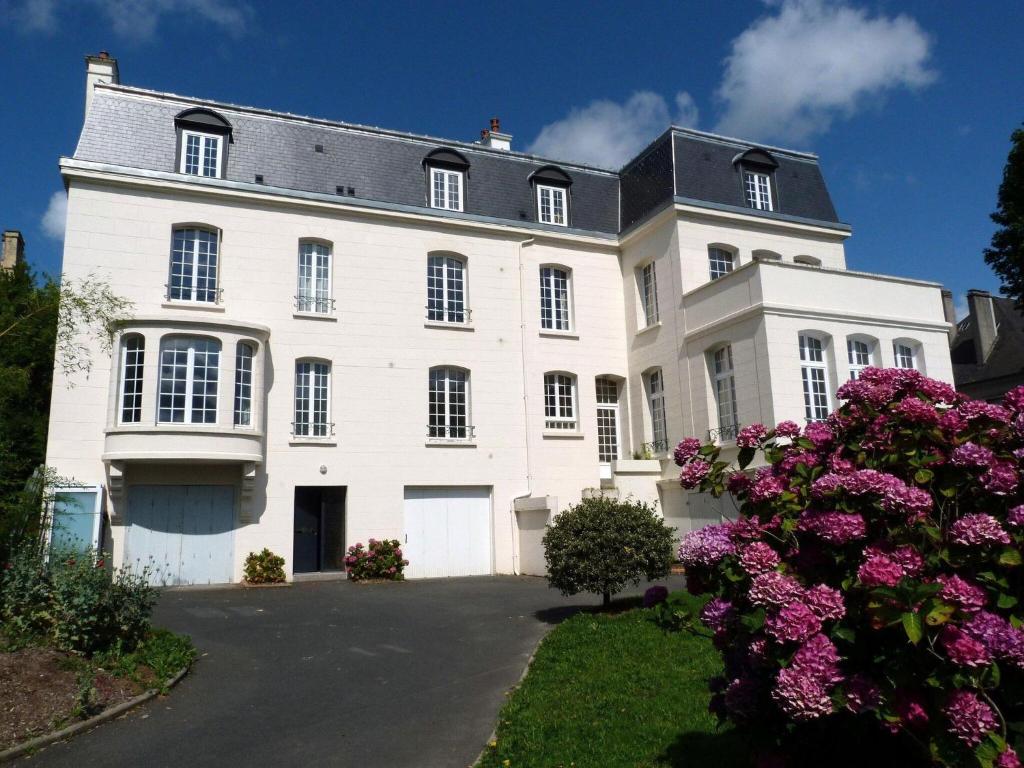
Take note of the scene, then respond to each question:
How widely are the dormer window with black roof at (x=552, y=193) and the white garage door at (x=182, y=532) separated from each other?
39.3 ft

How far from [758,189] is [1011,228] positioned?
27.9 feet

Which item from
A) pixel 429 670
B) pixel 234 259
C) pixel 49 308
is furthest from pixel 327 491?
pixel 429 670

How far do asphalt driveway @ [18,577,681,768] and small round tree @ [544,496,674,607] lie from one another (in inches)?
35.4

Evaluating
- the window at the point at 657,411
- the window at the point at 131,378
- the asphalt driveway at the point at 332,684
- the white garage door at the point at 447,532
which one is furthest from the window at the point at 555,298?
the window at the point at 131,378

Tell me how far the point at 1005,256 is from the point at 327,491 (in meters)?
22.4

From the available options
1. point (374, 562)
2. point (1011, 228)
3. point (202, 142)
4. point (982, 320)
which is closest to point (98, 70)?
point (202, 142)

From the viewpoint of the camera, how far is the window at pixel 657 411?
71.7ft

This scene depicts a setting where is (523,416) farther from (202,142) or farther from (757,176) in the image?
(202,142)

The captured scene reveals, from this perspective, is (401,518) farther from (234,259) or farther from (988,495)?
(988,495)

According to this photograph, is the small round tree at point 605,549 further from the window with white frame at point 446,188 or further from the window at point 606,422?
the window with white frame at point 446,188

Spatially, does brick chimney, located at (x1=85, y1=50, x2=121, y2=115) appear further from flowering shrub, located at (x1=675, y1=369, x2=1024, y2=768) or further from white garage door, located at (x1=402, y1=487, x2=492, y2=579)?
flowering shrub, located at (x1=675, y1=369, x2=1024, y2=768)

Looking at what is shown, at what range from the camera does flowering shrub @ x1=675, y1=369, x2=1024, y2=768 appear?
11.8ft

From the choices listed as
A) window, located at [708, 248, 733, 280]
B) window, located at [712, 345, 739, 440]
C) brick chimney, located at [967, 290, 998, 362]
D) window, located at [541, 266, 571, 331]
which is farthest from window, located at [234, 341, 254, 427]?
brick chimney, located at [967, 290, 998, 362]

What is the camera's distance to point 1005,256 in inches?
1004
